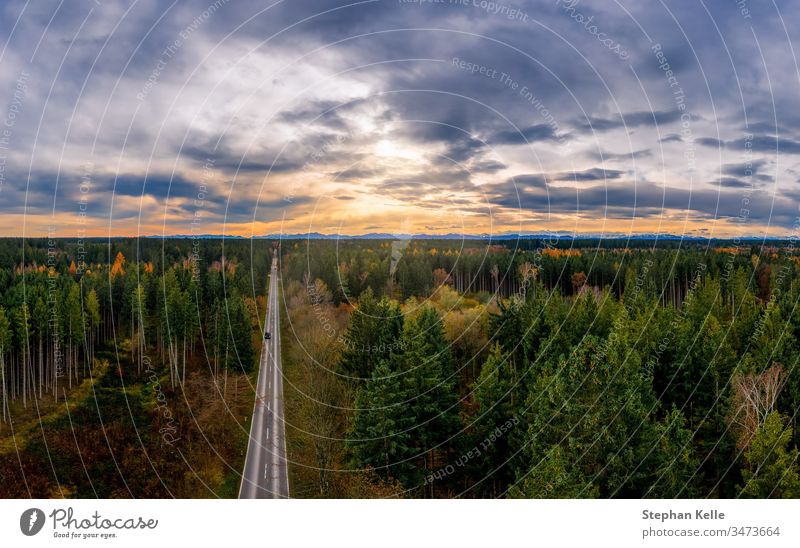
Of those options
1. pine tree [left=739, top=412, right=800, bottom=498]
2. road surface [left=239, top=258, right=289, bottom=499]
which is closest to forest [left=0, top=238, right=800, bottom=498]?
pine tree [left=739, top=412, right=800, bottom=498]

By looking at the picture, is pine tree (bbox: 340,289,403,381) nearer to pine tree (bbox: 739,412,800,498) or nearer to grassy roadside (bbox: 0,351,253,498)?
grassy roadside (bbox: 0,351,253,498)

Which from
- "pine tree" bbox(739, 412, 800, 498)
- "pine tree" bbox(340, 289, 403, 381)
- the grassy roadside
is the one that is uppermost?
"pine tree" bbox(340, 289, 403, 381)

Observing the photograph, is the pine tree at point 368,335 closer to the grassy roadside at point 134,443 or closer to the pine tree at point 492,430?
the pine tree at point 492,430

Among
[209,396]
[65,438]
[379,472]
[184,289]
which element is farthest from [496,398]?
[65,438]

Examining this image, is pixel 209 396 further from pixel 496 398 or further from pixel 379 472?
pixel 496 398

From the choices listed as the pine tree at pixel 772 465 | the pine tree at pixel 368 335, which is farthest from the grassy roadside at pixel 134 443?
the pine tree at pixel 772 465
